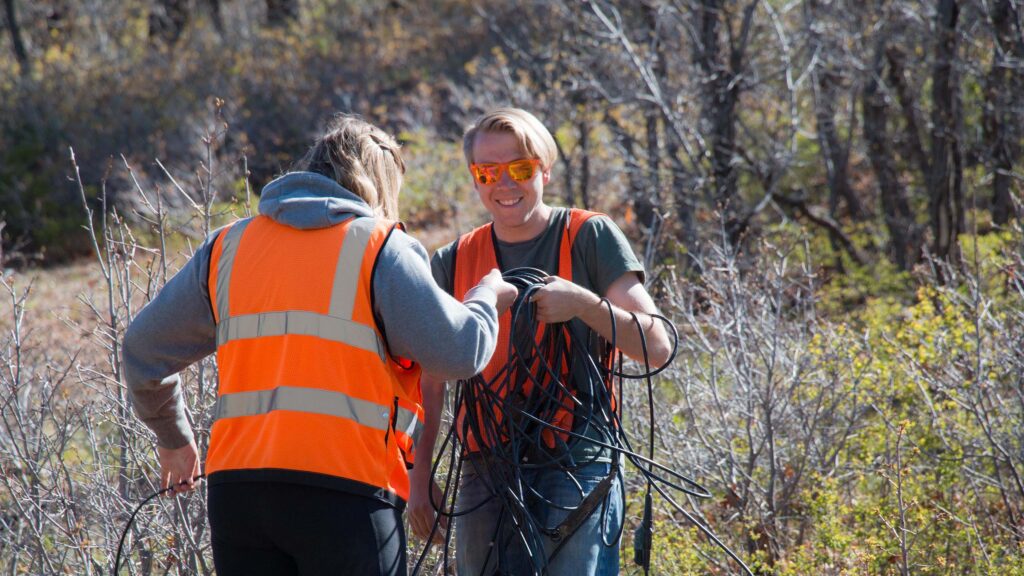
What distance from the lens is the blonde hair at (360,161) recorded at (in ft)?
8.40

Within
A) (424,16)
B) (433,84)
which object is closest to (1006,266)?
(433,84)

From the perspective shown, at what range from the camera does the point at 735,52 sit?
8758 mm

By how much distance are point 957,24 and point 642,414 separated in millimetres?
5101

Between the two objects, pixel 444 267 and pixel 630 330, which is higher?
pixel 444 267

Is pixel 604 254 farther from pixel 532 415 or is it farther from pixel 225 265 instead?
pixel 225 265

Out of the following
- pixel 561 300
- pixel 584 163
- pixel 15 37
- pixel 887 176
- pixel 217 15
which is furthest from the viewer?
pixel 217 15

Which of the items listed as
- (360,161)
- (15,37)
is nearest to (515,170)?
(360,161)

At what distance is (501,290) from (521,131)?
0.52 m

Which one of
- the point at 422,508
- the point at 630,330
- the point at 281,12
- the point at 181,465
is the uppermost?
the point at 281,12

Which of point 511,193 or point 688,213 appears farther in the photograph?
point 688,213

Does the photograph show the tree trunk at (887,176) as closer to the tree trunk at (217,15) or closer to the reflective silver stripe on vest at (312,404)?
the reflective silver stripe on vest at (312,404)

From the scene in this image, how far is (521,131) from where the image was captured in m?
2.96

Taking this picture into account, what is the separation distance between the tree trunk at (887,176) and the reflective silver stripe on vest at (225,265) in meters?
7.58

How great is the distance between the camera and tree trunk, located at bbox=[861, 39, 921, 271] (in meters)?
9.13
